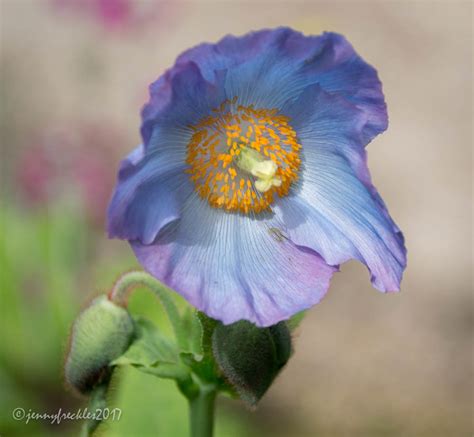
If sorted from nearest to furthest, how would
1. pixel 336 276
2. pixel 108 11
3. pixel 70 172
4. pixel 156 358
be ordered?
pixel 156 358
pixel 70 172
pixel 108 11
pixel 336 276

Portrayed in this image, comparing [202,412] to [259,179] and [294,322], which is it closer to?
[294,322]

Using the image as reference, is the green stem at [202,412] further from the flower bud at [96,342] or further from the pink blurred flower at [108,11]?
the pink blurred flower at [108,11]

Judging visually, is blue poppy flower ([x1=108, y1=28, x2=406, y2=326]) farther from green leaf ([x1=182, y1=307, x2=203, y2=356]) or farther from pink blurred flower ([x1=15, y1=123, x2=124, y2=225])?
pink blurred flower ([x1=15, y1=123, x2=124, y2=225])

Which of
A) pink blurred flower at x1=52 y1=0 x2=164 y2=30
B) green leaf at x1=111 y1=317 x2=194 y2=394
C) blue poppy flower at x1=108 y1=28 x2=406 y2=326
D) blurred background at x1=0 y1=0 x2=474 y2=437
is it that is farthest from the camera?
pink blurred flower at x1=52 y1=0 x2=164 y2=30

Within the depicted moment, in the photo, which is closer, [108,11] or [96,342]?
[96,342]

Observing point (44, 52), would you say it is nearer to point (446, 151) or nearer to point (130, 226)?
point (446, 151)

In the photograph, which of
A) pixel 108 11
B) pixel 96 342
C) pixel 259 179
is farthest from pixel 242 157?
pixel 108 11

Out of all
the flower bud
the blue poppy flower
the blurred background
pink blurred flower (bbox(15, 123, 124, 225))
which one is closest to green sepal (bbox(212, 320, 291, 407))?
the blue poppy flower

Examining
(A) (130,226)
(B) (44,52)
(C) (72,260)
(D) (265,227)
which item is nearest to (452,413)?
(C) (72,260)
